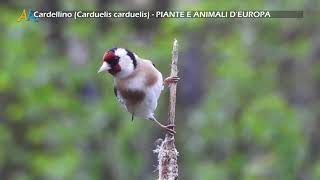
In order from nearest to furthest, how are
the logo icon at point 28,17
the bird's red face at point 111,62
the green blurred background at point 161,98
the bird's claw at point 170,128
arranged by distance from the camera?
the bird's red face at point 111,62
the bird's claw at point 170,128
the logo icon at point 28,17
the green blurred background at point 161,98

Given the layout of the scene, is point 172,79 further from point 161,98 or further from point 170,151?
point 161,98

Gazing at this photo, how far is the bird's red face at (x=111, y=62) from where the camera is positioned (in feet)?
3.92

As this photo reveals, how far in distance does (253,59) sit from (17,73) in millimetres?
1589

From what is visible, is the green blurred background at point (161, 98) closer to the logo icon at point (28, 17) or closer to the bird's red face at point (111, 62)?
the logo icon at point (28, 17)

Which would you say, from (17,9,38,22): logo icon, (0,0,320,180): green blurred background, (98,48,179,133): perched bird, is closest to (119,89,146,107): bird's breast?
(98,48,179,133): perched bird

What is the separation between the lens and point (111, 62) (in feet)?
4.01

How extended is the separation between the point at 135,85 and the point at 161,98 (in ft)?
11.2

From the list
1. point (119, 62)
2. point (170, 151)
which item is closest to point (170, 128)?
point (170, 151)

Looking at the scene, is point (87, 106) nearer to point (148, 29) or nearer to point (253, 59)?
point (148, 29)

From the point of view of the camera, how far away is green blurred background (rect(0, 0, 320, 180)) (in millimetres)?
4738

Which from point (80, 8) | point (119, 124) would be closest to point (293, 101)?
point (119, 124)

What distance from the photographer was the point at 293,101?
225 inches

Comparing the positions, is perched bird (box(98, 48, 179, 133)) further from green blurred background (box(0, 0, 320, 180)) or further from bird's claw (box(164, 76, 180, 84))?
green blurred background (box(0, 0, 320, 180))

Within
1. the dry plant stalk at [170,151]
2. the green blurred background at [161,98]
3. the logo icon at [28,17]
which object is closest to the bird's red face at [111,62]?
the dry plant stalk at [170,151]
